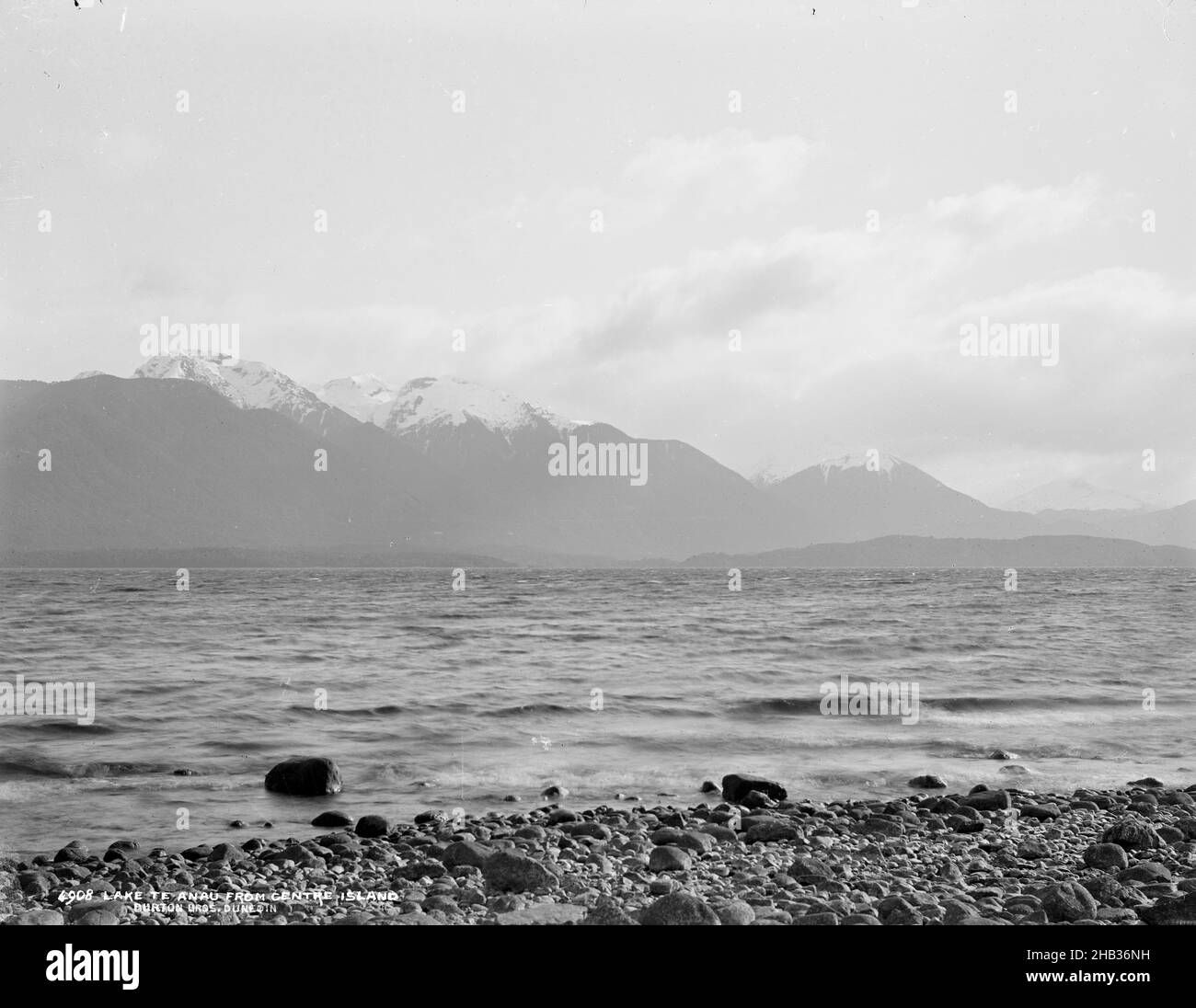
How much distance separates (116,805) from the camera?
35.2 ft

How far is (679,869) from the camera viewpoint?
7738mm

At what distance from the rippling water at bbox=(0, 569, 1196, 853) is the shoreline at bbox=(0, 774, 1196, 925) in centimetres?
127

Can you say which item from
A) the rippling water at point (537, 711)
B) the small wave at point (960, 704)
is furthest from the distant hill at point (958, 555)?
the small wave at point (960, 704)

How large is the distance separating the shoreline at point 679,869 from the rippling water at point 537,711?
4.17 ft

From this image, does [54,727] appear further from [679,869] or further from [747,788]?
[679,869]

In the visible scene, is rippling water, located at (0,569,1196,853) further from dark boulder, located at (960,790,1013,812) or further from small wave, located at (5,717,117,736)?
dark boulder, located at (960,790,1013,812)

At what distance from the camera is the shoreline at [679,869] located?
20.6ft

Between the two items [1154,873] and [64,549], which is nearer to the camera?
[1154,873]

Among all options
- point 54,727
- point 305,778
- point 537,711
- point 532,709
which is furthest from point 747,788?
point 54,727

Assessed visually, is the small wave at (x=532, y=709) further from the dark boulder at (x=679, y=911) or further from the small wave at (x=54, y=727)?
the dark boulder at (x=679, y=911)

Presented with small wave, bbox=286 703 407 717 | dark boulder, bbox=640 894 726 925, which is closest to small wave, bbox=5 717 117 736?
small wave, bbox=286 703 407 717

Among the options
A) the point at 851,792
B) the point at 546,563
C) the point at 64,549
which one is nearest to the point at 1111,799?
the point at 851,792
